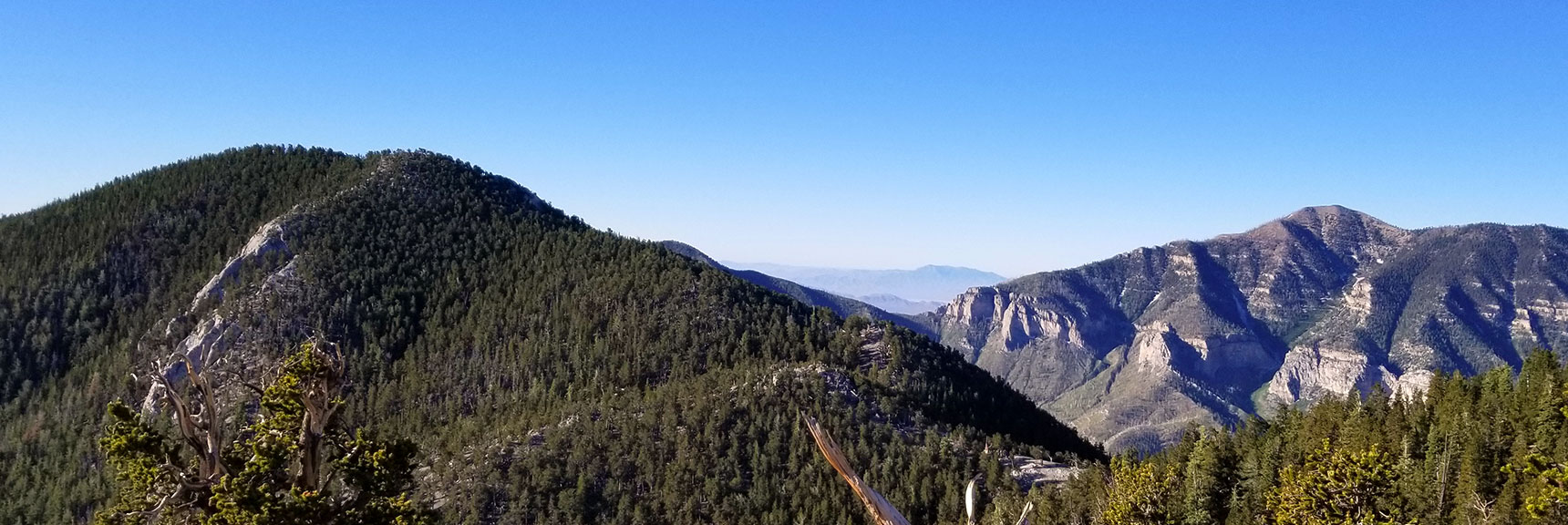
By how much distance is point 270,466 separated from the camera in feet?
83.2

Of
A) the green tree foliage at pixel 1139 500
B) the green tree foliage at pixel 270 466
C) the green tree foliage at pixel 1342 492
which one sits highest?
the green tree foliage at pixel 270 466

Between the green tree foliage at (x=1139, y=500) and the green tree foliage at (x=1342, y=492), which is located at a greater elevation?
the green tree foliage at (x=1342, y=492)

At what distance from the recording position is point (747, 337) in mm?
193625

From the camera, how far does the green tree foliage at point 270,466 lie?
2461cm

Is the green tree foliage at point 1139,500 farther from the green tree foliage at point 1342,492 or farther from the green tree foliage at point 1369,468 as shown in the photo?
the green tree foliage at point 1342,492

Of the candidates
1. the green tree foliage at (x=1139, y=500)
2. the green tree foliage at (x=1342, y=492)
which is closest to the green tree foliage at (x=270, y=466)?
the green tree foliage at (x=1342, y=492)

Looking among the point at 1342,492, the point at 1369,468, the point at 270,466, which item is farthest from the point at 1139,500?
the point at 270,466

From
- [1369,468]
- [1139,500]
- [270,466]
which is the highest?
[270,466]

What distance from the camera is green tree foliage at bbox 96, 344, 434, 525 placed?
2461cm

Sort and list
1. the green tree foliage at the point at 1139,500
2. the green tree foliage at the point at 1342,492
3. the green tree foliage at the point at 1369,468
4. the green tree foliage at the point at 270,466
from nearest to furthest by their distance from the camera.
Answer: the green tree foliage at the point at 270,466, the green tree foliage at the point at 1342,492, the green tree foliage at the point at 1369,468, the green tree foliage at the point at 1139,500

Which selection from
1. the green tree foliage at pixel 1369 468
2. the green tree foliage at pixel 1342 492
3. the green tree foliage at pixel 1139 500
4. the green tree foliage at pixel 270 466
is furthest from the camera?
the green tree foliage at pixel 1139 500

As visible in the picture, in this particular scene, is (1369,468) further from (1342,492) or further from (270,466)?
(270,466)

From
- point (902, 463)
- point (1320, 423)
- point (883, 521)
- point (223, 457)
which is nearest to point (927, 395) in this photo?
point (902, 463)

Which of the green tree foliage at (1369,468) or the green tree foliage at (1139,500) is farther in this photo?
the green tree foliage at (1139,500)
